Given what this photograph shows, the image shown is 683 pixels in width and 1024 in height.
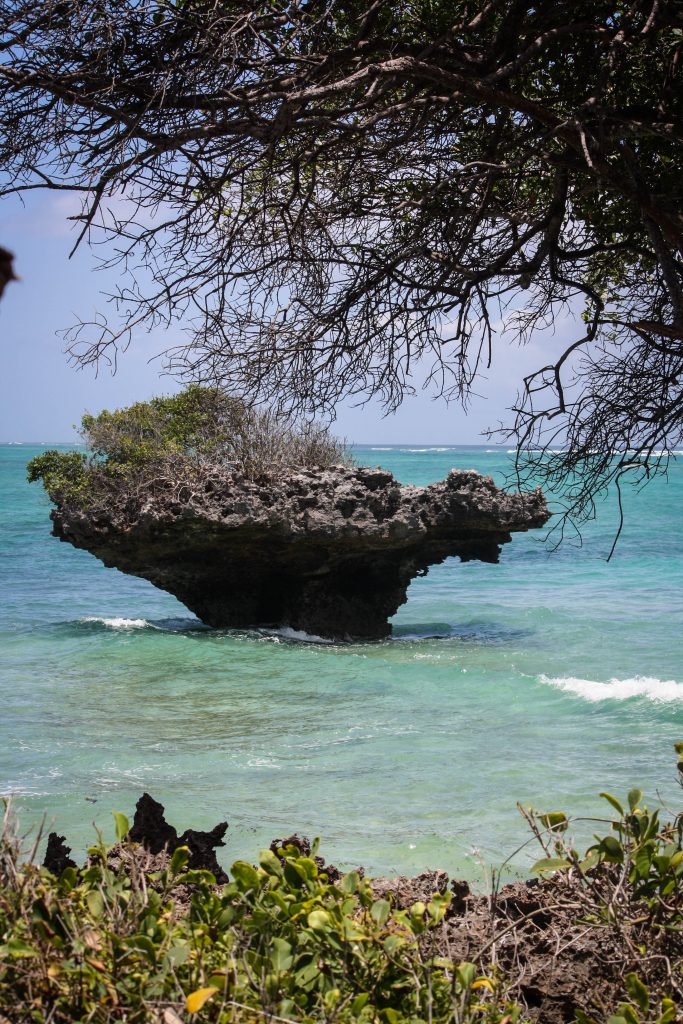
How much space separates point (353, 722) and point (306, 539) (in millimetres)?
4154

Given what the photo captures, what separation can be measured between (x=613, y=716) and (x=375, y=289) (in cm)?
850

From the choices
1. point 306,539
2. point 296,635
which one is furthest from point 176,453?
point 296,635

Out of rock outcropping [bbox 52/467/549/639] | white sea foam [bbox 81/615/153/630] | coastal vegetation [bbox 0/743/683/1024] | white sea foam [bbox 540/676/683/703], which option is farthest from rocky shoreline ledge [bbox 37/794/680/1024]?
white sea foam [bbox 81/615/153/630]

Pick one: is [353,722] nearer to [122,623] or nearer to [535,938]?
[535,938]

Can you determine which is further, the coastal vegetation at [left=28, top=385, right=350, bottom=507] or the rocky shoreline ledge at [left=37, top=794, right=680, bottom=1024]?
the coastal vegetation at [left=28, top=385, right=350, bottom=507]

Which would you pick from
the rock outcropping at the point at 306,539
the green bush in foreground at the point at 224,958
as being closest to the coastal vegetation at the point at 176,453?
the rock outcropping at the point at 306,539

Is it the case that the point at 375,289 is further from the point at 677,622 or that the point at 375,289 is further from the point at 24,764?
the point at 677,622

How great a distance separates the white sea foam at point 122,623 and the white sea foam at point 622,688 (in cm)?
811

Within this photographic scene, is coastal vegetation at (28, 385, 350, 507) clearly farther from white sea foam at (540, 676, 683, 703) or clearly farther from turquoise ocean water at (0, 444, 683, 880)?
white sea foam at (540, 676, 683, 703)

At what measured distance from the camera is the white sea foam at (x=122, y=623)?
766 inches

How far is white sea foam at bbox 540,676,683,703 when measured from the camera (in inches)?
531

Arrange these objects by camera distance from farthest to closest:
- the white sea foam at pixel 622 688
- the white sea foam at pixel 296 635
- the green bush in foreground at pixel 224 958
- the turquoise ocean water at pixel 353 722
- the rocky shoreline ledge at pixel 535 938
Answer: the white sea foam at pixel 296 635 → the white sea foam at pixel 622 688 → the turquoise ocean water at pixel 353 722 → the rocky shoreline ledge at pixel 535 938 → the green bush in foreground at pixel 224 958

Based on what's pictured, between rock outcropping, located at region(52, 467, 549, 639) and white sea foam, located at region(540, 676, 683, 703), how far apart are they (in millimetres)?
2806

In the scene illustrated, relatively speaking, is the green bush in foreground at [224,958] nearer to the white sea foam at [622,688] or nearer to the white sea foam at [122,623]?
the white sea foam at [622,688]
